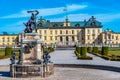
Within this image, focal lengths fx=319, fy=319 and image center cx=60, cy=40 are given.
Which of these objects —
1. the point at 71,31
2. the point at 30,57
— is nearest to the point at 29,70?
the point at 30,57

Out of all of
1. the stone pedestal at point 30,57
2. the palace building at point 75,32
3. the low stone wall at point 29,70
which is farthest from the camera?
the palace building at point 75,32

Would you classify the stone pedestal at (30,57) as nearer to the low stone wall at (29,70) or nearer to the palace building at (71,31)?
the low stone wall at (29,70)

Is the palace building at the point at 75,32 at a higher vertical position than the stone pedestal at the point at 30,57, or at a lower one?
higher

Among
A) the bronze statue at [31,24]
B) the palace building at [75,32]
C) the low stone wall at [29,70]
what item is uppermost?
the palace building at [75,32]

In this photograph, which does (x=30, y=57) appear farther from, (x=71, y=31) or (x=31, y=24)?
(x=71, y=31)

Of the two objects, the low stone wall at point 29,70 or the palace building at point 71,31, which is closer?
the low stone wall at point 29,70

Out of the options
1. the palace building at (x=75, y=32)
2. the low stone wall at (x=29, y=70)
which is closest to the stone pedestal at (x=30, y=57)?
the low stone wall at (x=29, y=70)

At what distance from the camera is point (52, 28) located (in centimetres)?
10125

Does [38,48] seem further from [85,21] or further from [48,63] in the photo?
[85,21]

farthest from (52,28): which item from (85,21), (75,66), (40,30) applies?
(75,66)

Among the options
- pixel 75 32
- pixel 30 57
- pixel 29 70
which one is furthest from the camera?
pixel 75 32

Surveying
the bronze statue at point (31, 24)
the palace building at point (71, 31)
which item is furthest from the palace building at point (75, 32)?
the bronze statue at point (31, 24)

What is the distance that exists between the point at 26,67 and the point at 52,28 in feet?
280

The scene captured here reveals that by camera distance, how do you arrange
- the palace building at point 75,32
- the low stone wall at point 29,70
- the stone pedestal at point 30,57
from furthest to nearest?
1. the palace building at point 75,32
2. the stone pedestal at point 30,57
3. the low stone wall at point 29,70
